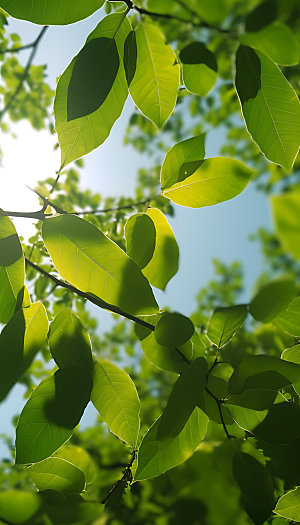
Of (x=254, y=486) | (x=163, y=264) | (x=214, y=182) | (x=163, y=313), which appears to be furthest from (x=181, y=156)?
(x=254, y=486)

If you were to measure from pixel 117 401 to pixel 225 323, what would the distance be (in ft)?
0.74

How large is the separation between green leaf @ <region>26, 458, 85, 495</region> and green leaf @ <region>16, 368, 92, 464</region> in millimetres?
110

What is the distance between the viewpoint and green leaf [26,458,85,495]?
629 mm

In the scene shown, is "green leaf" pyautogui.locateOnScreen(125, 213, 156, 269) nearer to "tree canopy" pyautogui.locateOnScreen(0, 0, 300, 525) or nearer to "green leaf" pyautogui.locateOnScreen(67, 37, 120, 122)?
"tree canopy" pyautogui.locateOnScreen(0, 0, 300, 525)

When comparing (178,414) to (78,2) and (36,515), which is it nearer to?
(36,515)

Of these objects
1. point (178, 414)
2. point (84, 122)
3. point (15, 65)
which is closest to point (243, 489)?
point (178, 414)

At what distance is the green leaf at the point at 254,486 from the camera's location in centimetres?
44

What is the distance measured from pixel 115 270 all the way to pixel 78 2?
14.8 inches

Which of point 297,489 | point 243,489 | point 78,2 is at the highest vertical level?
point 78,2

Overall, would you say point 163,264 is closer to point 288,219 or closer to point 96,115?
point 96,115

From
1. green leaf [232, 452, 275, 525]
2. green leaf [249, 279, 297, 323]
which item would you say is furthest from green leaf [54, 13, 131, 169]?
green leaf [232, 452, 275, 525]

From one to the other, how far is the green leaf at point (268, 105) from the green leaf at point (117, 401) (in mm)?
422

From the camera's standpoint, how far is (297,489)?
60 centimetres

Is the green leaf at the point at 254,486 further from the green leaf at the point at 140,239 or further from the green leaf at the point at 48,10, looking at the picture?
the green leaf at the point at 48,10
